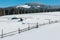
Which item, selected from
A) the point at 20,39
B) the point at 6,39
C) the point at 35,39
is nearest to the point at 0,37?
the point at 6,39

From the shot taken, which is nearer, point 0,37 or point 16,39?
point 16,39

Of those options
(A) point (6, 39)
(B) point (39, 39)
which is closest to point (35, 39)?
(B) point (39, 39)

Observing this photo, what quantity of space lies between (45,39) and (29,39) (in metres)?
1.11

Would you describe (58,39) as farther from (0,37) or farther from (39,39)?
(0,37)

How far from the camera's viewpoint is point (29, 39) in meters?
10.4

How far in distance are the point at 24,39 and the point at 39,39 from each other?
1038mm

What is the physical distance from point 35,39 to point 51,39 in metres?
1.11

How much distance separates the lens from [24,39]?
10.4 metres

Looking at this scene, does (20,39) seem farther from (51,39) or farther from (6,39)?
(51,39)

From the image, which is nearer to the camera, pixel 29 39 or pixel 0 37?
pixel 29 39

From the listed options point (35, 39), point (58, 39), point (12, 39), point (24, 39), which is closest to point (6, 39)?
point (12, 39)

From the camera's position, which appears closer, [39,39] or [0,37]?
[39,39]

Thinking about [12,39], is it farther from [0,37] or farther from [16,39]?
[0,37]

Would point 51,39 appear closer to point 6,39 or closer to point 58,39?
point 58,39
